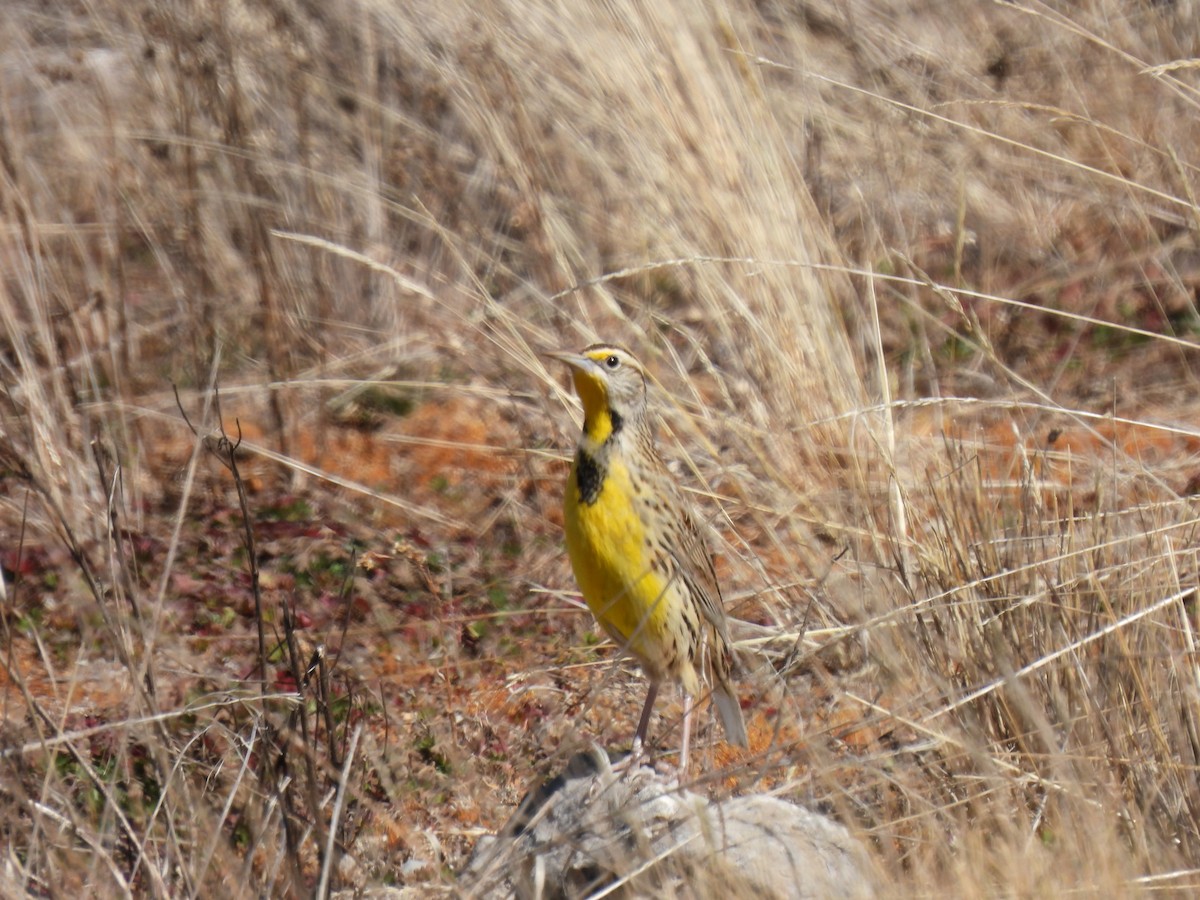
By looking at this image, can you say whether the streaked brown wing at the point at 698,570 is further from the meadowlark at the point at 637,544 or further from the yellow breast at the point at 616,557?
the yellow breast at the point at 616,557

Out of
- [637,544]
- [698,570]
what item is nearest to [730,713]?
[698,570]

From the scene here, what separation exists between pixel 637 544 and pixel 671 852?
4.03ft

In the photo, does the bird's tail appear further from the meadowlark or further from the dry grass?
the dry grass

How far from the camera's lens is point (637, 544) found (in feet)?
14.1

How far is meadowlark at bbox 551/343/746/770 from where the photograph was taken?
4262 millimetres

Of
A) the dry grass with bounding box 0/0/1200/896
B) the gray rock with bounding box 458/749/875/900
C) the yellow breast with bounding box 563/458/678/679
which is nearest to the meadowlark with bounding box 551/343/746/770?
the yellow breast with bounding box 563/458/678/679

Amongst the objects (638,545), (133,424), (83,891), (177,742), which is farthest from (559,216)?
(83,891)

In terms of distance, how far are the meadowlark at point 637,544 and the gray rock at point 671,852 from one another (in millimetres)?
557

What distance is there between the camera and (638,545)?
4.30 meters

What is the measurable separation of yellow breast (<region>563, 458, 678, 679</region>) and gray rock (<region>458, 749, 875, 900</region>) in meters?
0.53

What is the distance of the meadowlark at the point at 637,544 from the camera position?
168 inches

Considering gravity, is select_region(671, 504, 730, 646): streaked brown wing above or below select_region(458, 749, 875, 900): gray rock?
above

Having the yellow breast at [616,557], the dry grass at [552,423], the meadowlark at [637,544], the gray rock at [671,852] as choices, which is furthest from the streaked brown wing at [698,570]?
the gray rock at [671,852]

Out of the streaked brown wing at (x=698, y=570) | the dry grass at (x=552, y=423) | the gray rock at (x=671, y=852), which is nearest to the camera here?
the gray rock at (x=671, y=852)
